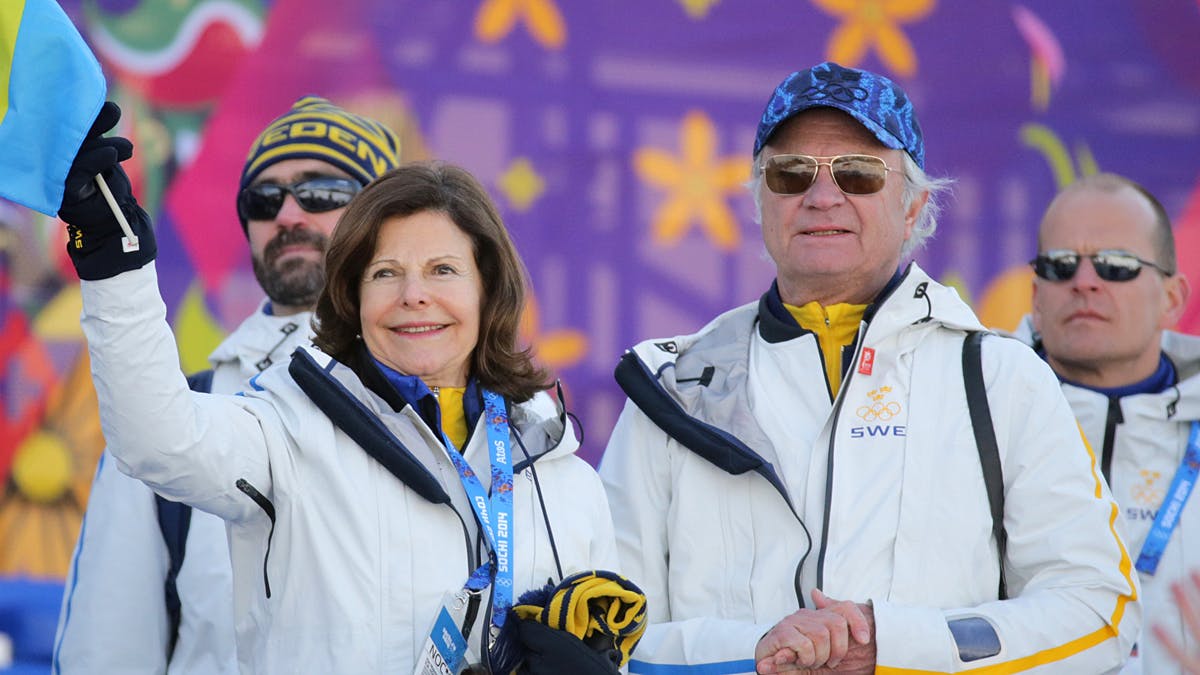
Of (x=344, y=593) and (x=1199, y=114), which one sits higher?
(x=1199, y=114)

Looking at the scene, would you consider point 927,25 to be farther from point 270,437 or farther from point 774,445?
point 270,437

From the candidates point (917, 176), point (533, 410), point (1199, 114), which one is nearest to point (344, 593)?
point (533, 410)

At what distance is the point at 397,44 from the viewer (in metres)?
4.59

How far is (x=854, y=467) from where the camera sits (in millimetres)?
2584

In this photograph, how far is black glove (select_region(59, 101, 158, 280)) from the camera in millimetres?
1878

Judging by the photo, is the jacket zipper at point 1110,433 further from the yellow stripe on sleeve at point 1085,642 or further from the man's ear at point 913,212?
the man's ear at point 913,212

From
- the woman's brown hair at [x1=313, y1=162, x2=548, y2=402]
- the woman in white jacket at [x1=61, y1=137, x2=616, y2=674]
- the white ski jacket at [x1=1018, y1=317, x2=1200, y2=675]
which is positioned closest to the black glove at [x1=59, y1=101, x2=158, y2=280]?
the woman in white jacket at [x1=61, y1=137, x2=616, y2=674]

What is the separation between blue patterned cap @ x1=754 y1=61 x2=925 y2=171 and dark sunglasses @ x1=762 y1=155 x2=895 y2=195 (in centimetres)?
5

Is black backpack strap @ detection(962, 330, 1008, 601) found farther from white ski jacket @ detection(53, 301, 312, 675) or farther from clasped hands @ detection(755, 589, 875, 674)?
white ski jacket @ detection(53, 301, 312, 675)

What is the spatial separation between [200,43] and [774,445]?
2.82 meters

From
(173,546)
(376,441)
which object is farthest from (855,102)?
(173,546)

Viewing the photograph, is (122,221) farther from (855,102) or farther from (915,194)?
(915,194)

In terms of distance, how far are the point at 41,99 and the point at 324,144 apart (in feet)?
4.96

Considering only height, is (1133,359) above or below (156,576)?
above
